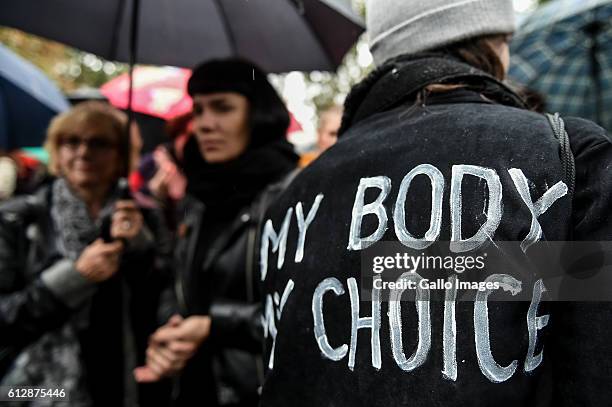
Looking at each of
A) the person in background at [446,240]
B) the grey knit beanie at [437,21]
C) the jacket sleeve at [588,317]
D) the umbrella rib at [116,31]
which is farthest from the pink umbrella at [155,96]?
the jacket sleeve at [588,317]

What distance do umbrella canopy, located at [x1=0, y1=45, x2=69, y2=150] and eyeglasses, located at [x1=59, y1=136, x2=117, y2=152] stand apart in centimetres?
56

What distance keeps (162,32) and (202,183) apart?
0.85m

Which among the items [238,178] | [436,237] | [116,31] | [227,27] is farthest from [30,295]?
[436,237]

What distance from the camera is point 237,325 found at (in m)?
Result: 2.00

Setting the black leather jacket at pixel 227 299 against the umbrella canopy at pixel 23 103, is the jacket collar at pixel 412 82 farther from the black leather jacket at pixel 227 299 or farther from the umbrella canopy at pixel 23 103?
the umbrella canopy at pixel 23 103

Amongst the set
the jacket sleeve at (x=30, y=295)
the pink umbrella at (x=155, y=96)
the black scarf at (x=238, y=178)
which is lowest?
the jacket sleeve at (x=30, y=295)

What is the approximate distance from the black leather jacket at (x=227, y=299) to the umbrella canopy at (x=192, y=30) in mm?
735

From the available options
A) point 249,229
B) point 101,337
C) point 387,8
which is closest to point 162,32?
point 249,229

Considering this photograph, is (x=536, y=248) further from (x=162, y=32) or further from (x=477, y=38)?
(x=162, y=32)

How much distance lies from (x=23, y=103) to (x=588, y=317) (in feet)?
9.81

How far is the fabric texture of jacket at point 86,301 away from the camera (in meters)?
2.23

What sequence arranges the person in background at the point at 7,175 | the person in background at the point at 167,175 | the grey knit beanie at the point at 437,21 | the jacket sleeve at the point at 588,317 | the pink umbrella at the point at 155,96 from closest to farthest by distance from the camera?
the jacket sleeve at the point at 588,317 < the grey knit beanie at the point at 437,21 < the person in background at the point at 167,175 < the person in background at the point at 7,175 < the pink umbrella at the point at 155,96

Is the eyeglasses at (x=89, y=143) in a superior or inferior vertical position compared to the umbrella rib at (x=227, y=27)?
inferior

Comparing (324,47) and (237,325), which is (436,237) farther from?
(324,47)
